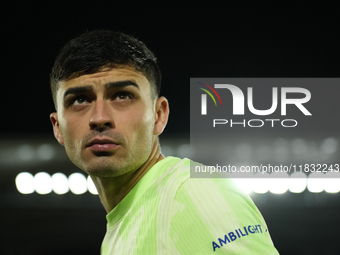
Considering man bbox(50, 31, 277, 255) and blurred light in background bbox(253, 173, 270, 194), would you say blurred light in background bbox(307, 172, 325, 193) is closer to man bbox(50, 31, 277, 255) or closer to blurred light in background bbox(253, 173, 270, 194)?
blurred light in background bbox(253, 173, 270, 194)

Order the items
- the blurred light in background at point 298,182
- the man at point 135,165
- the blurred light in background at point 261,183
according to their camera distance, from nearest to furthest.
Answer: the man at point 135,165 < the blurred light in background at point 261,183 < the blurred light in background at point 298,182

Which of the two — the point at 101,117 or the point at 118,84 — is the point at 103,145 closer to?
the point at 101,117

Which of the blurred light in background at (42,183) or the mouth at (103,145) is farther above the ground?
the mouth at (103,145)

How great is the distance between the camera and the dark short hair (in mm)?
927

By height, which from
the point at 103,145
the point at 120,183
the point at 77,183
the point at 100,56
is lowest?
the point at 77,183

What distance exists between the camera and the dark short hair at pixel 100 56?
0.93 metres

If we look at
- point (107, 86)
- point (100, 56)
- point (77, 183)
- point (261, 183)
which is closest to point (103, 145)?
point (107, 86)

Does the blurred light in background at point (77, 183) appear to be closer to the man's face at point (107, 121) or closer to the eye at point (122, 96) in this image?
the man's face at point (107, 121)

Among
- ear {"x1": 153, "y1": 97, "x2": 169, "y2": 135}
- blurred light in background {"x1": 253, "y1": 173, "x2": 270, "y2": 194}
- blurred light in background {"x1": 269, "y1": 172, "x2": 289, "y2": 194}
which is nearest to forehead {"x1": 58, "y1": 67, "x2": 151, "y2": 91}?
ear {"x1": 153, "y1": 97, "x2": 169, "y2": 135}

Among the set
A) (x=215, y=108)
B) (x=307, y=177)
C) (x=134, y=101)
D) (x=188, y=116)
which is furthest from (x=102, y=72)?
(x=307, y=177)

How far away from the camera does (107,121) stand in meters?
0.84

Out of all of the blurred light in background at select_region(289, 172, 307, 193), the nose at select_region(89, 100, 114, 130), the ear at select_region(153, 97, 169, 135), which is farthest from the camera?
the blurred light in background at select_region(289, 172, 307, 193)

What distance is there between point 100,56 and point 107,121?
0.70 feet

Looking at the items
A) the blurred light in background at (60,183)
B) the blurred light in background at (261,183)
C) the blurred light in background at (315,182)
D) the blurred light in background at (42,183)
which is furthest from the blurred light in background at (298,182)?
the blurred light in background at (42,183)
